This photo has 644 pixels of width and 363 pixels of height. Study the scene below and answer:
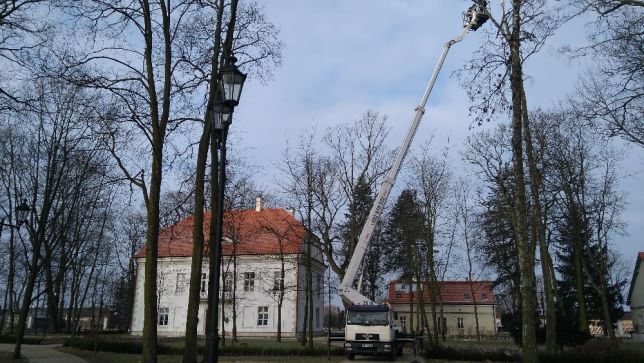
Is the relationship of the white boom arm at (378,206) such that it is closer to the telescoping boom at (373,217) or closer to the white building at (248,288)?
the telescoping boom at (373,217)

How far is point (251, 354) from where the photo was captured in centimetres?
2523

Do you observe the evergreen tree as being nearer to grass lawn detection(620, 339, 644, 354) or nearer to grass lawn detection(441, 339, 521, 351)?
grass lawn detection(441, 339, 521, 351)

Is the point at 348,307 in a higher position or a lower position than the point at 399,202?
lower

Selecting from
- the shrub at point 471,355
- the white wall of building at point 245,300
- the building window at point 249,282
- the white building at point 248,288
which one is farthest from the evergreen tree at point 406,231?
the building window at point 249,282

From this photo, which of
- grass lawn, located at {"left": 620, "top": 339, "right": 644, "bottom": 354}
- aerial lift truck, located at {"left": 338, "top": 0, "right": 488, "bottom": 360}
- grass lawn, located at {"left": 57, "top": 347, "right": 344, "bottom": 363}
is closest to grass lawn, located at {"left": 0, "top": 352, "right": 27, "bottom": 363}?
grass lawn, located at {"left": 57, "top": 347, "right": 344, "bottom": 363}

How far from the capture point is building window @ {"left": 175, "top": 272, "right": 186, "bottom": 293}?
5122 centimetres

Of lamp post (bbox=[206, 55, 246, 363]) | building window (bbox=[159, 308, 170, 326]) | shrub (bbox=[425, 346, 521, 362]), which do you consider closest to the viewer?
lamp post (bbox=[206, 55, 246, 363])

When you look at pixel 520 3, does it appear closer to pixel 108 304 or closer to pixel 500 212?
pixel 500 212

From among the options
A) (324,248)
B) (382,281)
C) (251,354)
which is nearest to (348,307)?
(251,354)

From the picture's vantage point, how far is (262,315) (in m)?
49.4

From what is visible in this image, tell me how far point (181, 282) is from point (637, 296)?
46.7m

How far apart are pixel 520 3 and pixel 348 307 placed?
1485 cm

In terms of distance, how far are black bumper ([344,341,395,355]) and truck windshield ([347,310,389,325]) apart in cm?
85

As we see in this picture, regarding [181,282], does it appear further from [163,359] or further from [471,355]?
[471,355]
